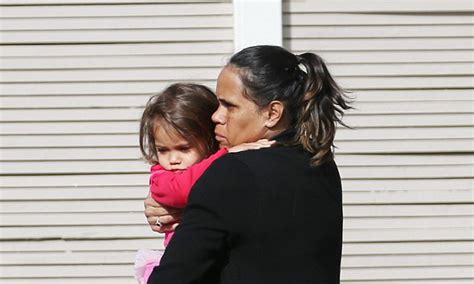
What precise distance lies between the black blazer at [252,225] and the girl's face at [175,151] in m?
0.40

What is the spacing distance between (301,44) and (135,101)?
787mm

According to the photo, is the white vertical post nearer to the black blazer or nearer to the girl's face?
the girl's face

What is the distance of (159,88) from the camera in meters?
4.66

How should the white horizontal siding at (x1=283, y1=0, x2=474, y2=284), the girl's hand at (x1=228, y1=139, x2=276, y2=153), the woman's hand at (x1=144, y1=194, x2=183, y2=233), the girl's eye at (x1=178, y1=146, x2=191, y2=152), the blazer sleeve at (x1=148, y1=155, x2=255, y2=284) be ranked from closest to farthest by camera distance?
the blazer sleeve at (x1=148, y1=155, x2=255, y2=284)
the girl's hand at (x1=228, y1=139, x2=276, y2=153)
the woman's hand at (x1=144, y1=194, x2=183, y2=233)
the girl's eye at (x1=178, y1=146, x2=191, y2=152)
the white horizontal siding at (x1=283, y1=0, x2=474, y2=284)

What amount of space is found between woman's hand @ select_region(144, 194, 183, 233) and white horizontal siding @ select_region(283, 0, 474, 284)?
1.93m

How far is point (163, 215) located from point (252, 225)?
421 mm

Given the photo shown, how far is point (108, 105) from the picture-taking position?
4.67 m

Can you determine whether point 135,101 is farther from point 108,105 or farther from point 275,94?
point 275,94

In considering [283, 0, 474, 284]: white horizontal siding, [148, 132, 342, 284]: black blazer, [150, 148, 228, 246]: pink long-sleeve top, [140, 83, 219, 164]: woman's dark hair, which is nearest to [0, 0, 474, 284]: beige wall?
[283, 0, 474, 284]: white horizontal siding

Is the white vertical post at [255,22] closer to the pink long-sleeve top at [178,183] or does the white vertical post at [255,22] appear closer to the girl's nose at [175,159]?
the girl's nose at [175,159]

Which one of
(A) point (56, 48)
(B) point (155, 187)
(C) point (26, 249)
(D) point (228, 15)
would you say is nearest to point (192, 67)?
(D) point (228, 15)

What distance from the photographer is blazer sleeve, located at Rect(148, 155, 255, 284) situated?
2516mm

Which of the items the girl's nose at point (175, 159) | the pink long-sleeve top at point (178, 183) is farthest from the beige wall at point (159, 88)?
the pink long-sleeve top at point (178, 183)

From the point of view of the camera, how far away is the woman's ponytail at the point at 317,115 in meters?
2.65
